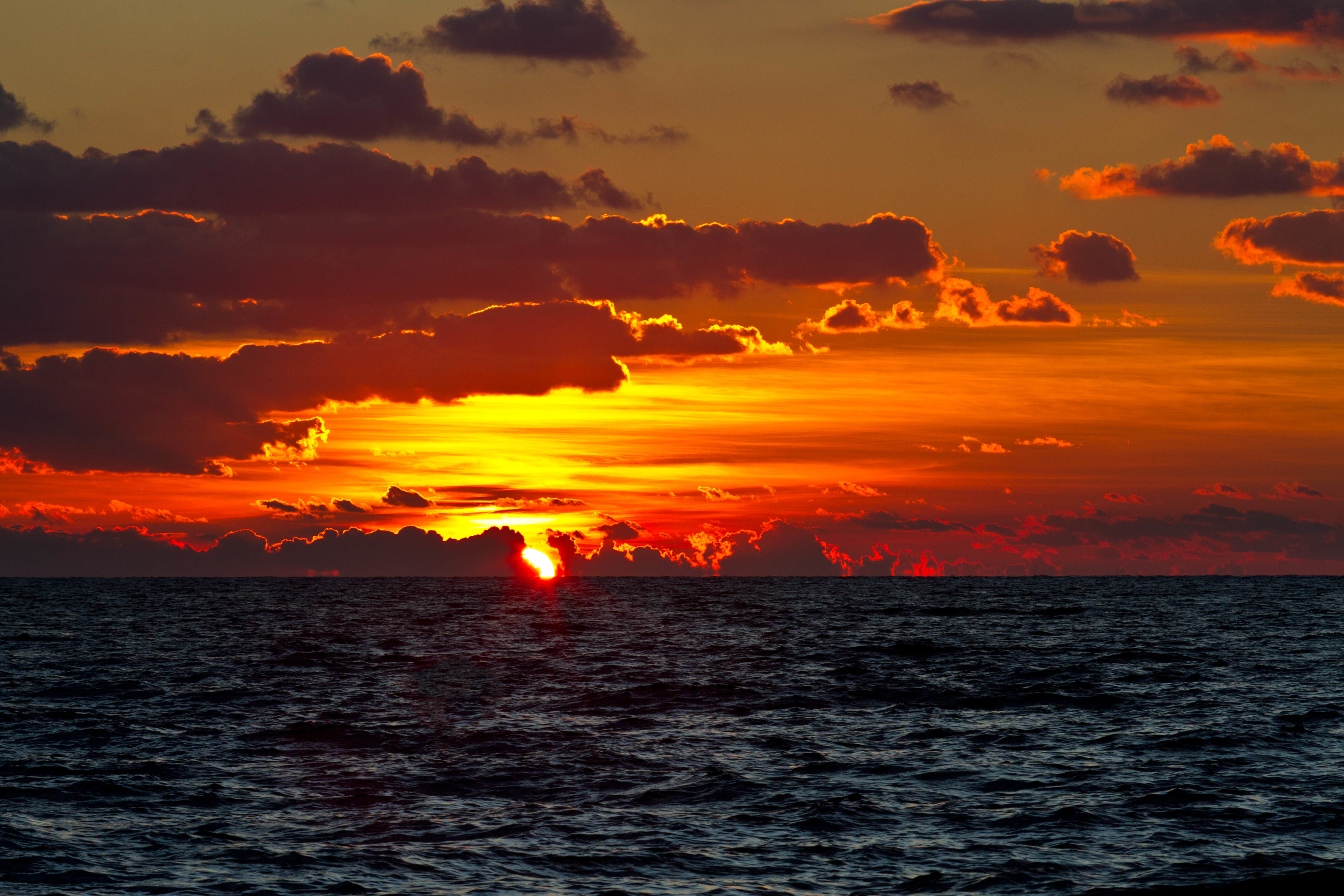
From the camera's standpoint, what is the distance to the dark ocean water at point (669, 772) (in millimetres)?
24891

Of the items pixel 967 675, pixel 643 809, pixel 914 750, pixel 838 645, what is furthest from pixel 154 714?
A: pixel 838 645

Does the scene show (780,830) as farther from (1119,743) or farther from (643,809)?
(1119,743)

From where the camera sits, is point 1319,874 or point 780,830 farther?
point 780,830

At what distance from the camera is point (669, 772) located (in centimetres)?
3441

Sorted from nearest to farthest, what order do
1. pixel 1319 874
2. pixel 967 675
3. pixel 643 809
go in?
pixel 1319 874, pixel 643 809, pixel 967 675

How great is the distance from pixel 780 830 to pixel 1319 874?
430 inches

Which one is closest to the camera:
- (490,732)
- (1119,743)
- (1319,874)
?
(1319,874)

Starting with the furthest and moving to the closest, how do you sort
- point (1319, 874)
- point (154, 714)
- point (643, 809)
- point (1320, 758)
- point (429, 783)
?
point (154, 714) → point (1320, 758) → point (429, 783) → point (643, 809) → point (1319, 874)

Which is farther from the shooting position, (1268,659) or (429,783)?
(1268,659)

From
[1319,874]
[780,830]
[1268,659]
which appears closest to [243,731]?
[780,830]

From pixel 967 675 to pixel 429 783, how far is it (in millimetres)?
34169

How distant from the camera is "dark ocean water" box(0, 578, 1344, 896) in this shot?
24891mm

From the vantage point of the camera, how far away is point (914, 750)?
125ft

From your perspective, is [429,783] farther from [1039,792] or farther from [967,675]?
[967,675]
